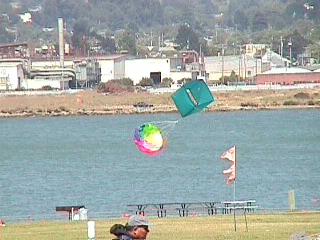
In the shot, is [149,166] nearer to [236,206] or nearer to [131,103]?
[236,206]

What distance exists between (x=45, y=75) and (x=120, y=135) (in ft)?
135

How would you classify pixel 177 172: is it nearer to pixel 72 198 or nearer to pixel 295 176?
pixel 295 176

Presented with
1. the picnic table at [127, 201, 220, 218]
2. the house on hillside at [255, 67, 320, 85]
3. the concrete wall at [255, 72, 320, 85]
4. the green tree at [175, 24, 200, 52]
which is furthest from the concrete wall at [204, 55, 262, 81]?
the picnic table at [127, 201, 220, 218]

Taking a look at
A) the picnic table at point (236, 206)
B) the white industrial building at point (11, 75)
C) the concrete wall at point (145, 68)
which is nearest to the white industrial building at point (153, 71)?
the concrete wall at point (145, 68)

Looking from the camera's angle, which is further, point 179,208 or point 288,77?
point 288,77

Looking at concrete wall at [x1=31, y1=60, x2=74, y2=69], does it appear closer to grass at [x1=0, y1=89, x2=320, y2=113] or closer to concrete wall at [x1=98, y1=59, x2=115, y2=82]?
concrete wall at [x1=98, y1=59, x2=115, y2=82]

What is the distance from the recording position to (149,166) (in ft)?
149

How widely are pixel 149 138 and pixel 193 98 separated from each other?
0.70 meters

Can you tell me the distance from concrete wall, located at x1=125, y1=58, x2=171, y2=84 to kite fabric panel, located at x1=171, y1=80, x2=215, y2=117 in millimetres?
93374

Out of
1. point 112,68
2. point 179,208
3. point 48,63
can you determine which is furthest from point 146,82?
point 179,208

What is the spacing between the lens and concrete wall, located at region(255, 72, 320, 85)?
106 metres

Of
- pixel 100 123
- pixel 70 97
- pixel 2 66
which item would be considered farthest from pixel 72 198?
pixel 2 66

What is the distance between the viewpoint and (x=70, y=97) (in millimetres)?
95812

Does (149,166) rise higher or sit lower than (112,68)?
higher
